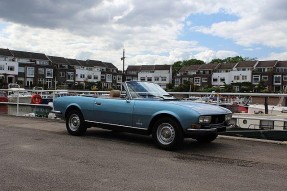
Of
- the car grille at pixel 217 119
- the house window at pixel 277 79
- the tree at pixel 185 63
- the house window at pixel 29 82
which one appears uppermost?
the tree at pixel 185 63

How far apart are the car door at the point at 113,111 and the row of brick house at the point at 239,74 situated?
8749 centimetres

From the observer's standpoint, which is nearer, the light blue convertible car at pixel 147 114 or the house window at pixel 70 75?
the light blue convertible car at pixel 147 114

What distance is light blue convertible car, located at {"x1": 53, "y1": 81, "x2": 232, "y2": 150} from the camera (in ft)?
25.8

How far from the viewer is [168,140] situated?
809 centimetres

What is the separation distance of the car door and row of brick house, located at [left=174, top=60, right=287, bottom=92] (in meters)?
87.5

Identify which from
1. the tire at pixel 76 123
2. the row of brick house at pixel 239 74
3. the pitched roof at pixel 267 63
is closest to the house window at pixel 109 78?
the row of brick house at pixel 239 74

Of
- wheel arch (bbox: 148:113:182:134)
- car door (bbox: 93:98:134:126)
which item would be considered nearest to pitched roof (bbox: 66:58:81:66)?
car door (bbox: 93:98:134:126)

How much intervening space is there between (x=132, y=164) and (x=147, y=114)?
189 centimetres

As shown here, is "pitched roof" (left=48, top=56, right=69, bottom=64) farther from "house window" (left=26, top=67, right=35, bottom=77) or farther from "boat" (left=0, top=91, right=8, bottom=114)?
"boat" (left=0, top=91, right=8, bottom=114)

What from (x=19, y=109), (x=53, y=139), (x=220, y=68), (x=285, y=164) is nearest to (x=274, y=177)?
(x=285, y=164)

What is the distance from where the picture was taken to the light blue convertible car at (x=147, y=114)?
786 centimetres

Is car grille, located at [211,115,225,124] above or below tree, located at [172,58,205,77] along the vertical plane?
below

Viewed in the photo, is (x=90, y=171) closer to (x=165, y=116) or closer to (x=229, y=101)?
(x=165, y=116)

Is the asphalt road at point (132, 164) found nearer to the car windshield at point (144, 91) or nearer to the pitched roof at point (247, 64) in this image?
the car windshield at point (144, 91)
